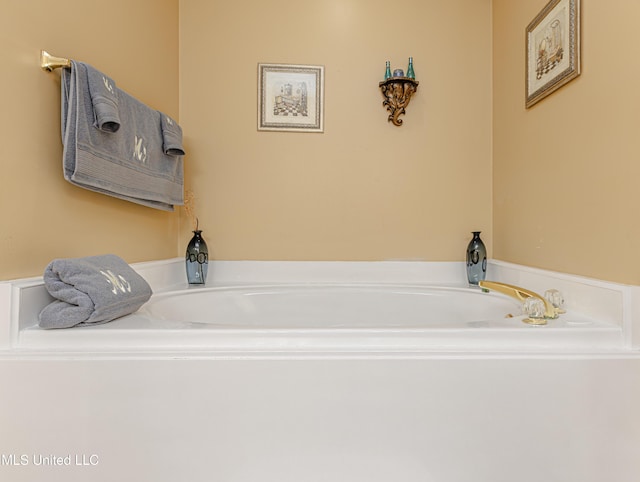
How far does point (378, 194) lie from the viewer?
7.16 ft

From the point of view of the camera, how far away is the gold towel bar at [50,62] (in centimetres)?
119

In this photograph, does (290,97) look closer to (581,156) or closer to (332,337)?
(581,156)

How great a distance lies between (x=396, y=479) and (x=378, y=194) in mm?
1507

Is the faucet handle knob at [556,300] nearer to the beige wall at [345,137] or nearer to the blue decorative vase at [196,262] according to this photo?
the beige wall at [345,137]

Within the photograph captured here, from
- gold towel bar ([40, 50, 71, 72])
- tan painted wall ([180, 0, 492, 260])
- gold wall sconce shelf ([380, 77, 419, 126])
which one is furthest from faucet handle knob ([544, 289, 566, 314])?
gold towel bar ([40, 50, 71, 72])

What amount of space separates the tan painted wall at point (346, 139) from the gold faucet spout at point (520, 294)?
2.10 feet

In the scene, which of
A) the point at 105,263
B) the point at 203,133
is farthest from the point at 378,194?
the point at 105,263

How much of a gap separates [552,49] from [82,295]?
1.79 metres

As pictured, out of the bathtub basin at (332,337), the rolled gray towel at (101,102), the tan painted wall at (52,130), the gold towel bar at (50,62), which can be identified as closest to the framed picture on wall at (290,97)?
the tan painted wall at (52,130)

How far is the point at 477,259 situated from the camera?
2.01m

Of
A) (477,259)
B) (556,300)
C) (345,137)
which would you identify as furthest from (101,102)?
(477,259)

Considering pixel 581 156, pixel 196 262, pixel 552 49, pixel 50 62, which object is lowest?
pixel 196 262

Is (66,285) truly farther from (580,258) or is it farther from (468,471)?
(580,258)

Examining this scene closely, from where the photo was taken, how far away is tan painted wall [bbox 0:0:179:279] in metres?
1.08
